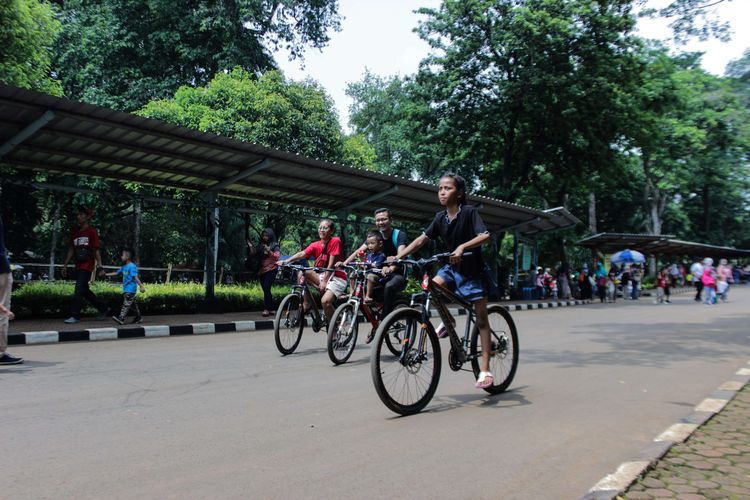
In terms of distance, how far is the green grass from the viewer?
12.1 metres

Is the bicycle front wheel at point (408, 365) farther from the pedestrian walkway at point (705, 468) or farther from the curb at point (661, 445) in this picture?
the pedestrian walkway at point (705, 468)

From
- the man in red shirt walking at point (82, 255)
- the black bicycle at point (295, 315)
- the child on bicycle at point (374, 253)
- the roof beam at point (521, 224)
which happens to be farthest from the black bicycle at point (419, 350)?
the roof beam at point (521, 224)

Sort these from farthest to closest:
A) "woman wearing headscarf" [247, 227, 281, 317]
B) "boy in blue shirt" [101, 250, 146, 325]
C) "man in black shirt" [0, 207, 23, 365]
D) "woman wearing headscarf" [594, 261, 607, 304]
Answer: "woman wearing headscarf" [594, 261, 607, 304], "woman wearing headscarf" [247, 227, 281, 317], "boy in blue shirt" [101, 250, 146, 325], "man in black shirt" [0, 207, 23, 365]

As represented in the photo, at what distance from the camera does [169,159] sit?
1229 cm

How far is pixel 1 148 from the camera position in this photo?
34.0ft

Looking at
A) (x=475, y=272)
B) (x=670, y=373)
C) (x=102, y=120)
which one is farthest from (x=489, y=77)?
(x=475, y=272)

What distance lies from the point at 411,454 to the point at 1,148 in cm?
978

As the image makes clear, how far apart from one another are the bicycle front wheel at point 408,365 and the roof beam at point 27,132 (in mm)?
7584

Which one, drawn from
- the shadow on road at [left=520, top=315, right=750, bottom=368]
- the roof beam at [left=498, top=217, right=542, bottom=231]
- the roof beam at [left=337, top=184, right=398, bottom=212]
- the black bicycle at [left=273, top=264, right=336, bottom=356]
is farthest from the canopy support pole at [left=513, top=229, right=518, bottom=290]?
the black bicycle at [left=273, top=264, right=336, bottom=356]

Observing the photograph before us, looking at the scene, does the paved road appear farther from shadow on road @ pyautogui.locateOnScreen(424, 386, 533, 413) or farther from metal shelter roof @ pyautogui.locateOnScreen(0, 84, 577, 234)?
metal shelter roof @ pyautogui.locateOnScreen(0, 84, 577, 234)

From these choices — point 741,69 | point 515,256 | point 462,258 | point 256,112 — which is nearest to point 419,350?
point 462,258

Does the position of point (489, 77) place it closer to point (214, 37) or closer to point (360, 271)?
point (214, 37)

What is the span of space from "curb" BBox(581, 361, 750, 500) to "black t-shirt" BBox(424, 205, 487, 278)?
6.19 feet

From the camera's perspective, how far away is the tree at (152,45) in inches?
1067
